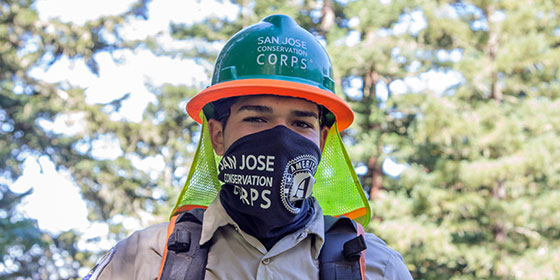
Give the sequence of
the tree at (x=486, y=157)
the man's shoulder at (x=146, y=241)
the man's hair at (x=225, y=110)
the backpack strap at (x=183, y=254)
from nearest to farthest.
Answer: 1. the backpack strap at (x=183, y=254)
2. the man's shoulder at (x=146, y=241)
3. the man's hair at (x=225, y=110)
4. the tree at (x=486, y=157)

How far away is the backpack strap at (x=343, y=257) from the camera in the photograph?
1.94 m

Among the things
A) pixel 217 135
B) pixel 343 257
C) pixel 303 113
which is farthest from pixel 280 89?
pixel 343 257

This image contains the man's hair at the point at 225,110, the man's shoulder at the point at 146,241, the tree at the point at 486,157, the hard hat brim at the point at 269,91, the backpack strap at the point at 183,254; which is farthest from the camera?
the tree at the point at 486,157

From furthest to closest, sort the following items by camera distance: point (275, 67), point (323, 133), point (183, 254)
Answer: point (323, 133) → point (275, 67) → point (183, 254)

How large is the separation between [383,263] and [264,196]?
0.52 m

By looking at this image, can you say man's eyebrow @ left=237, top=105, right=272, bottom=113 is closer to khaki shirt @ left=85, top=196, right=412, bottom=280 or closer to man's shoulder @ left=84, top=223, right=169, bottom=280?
khaki shirt @ left=85, top=196, right=412, bottom=280

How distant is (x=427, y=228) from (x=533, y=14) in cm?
578

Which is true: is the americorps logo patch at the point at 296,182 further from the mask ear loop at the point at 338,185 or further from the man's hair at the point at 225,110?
the mask ear loop at the point at 338,185

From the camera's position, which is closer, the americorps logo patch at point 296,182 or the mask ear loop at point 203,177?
the americorps logo patch at point 296,182

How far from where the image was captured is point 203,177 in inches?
103

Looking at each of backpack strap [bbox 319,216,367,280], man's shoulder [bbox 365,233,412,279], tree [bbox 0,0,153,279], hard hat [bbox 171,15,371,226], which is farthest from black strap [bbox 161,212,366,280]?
→ tree [bbox 0,0,153,279]

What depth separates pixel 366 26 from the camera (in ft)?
51.5

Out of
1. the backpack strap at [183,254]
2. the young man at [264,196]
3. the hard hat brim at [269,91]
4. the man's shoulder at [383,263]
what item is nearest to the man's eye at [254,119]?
the young man at [264,196]

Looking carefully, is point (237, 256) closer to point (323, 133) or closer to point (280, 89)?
point (280, 89)
